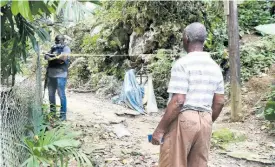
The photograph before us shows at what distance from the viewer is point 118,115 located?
23.6 ft

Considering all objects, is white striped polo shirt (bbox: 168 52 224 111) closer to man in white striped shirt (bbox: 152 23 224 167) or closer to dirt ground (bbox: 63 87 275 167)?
man in white striped shirt (bbox: 152 23 224 167)

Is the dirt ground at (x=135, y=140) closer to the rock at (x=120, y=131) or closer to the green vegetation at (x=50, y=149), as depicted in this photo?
the rock at (x=120, y=131)

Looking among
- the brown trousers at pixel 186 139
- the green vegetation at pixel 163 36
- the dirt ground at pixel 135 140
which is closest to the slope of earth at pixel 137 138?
the dirt ground at pixel 135 140

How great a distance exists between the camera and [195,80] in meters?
2.33

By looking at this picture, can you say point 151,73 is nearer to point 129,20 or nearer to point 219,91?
point 129,20

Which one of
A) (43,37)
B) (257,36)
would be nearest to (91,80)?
(257,36)

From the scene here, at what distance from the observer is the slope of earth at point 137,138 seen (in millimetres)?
4453

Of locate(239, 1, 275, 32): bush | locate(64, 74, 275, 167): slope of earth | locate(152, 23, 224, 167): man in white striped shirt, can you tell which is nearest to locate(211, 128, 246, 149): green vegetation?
locate(64, 74, 275, 167): slope of earth

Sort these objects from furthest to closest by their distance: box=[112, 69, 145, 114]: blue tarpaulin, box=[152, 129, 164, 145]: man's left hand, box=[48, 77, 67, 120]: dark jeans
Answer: box=[112, 69, 145, 114]: blue tarpaulin
box=[48, 77, 67, 120]: dark jeans
box=[152, 129, 164, 145]: man's left hand

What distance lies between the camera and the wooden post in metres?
5.93

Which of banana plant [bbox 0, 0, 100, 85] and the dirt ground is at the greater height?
banana plant [bbox 0, 0, 100, 85]

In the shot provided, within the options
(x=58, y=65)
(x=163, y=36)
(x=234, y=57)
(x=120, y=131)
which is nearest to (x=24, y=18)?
(x=58, y=65)

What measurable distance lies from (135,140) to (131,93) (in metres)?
2.81

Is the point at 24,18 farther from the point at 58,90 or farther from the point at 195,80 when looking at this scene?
the point at 58,90
